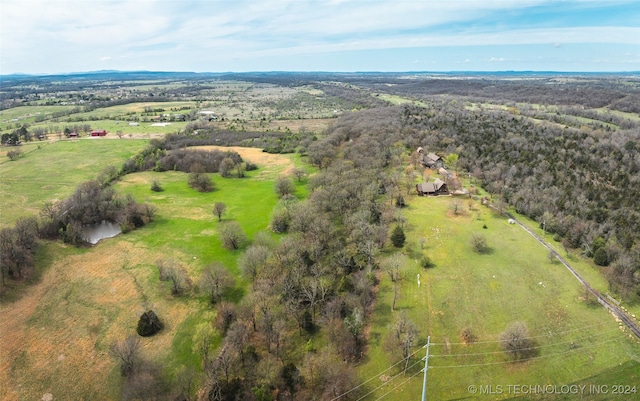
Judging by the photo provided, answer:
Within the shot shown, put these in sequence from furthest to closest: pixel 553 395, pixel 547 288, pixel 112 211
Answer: pixel 112 211 < pixel 547 288 < pixel 553 395

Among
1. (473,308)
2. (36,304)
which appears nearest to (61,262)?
(36,304)

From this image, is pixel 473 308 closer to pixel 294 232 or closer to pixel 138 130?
pixel 294 232

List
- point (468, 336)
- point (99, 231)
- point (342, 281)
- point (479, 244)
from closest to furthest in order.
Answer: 1. point (468, 336)
2. point (342, 281)
3. point (479, 244)
4. point (99, 231)

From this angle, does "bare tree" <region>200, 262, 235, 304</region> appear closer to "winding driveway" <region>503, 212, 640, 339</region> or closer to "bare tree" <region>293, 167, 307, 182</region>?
"winding driveway" <region>503, 212, 640, 339</region>

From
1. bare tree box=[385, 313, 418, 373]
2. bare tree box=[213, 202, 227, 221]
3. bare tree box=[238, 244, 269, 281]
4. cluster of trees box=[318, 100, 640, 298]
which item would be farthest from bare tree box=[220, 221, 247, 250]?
cluster of trees box=[318, 100, 640, 298]

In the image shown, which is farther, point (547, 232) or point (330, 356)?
point (547, 232)

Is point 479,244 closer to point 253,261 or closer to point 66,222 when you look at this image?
point 253,261

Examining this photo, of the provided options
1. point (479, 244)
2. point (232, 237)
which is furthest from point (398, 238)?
point (232, 237)

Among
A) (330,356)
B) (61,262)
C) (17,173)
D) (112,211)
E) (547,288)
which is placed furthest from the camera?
(17,173)
